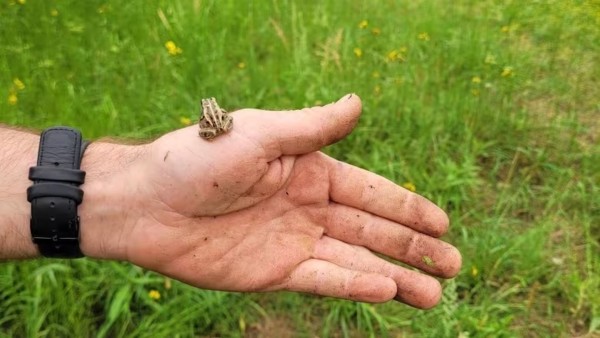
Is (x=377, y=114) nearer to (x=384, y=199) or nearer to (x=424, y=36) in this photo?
(x=424, y=36)

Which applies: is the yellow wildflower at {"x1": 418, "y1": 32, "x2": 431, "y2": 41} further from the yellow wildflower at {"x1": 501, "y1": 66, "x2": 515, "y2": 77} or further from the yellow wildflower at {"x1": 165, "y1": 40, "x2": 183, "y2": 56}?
the yellow wildflower at {"x1": 165, "y1": 40, "x2": 183, "y2": 56}

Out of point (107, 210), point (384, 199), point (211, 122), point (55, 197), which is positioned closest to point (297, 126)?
point (211, 122)

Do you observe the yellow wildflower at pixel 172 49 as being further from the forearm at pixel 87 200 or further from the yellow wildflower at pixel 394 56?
the forearm at pixel 87 200

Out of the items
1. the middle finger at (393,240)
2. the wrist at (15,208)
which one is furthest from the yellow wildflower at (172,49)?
the middle finger at (393,240)

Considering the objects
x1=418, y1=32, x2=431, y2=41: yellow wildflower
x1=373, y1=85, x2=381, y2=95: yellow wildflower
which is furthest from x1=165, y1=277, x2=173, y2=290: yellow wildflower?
x1=418, y1=32, x2=431, y2=41: yellow wildflower

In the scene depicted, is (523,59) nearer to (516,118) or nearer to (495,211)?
(516,118)

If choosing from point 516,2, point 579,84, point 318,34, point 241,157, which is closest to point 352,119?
point 241,157
